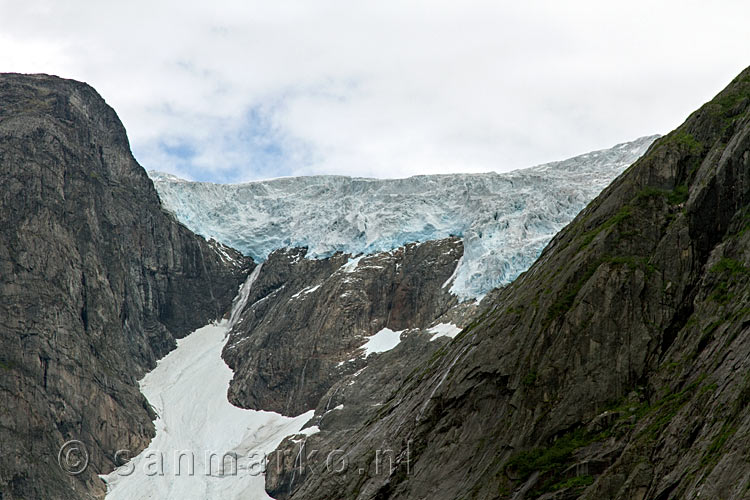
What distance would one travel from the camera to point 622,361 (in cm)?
4372

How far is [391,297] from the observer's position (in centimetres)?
13475

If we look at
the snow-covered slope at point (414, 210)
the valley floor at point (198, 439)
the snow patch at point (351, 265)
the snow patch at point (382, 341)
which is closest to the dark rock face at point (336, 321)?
the snow patch at point (351, 265)

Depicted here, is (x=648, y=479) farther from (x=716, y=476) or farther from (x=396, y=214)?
(x=396, y=214)

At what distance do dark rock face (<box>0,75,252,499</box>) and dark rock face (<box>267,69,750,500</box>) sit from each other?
71.7m

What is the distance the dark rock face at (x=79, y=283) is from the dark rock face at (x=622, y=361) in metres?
71.7

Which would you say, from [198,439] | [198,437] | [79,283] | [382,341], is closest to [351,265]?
[382,341]

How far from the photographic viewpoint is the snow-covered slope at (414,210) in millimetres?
123750

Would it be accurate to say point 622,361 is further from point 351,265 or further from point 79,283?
point 79,283

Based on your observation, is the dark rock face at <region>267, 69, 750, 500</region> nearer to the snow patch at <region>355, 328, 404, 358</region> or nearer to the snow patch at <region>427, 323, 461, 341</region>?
the snow patch at <region>427, 323, 461, 341</region>

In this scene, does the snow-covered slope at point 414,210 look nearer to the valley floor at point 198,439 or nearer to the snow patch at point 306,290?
the snow patch at point 306,290

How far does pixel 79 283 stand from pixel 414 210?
48425 millimetres

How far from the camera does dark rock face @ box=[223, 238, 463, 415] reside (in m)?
130

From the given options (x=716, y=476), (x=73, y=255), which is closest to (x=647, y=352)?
(x=716, y=476)

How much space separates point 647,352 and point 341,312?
305ft
